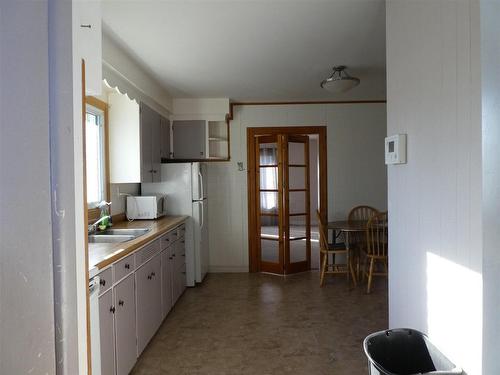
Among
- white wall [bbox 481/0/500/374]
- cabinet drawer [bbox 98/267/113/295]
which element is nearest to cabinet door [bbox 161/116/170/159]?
cabinet drawer [bbox 98/267/113/295]

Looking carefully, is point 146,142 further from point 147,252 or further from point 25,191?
point 25,191

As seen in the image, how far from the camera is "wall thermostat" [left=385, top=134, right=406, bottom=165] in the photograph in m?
1.83

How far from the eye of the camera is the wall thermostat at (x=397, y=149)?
1826 mm

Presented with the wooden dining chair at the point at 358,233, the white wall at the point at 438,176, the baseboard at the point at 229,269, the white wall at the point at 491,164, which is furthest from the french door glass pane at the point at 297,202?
the white wall at the point at 491,164

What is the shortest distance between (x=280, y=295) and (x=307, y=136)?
219cm

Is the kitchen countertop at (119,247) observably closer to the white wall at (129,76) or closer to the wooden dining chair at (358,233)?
the white wall at (129,76)

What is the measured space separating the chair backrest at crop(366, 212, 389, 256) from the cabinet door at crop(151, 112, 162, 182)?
2.49m

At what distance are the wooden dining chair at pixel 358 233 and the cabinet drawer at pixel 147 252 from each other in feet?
8.31

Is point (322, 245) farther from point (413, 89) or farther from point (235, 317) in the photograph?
point (413, 89)

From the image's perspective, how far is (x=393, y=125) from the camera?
200 cm

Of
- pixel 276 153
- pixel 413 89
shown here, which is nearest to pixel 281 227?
pixel 276 153

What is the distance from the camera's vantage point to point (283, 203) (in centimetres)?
467

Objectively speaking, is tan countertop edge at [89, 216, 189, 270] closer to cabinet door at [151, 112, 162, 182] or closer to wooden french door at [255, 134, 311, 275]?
cabinet door at [151, 112, 162, 182]

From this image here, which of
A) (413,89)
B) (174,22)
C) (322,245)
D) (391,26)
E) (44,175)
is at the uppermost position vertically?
(174,22)
